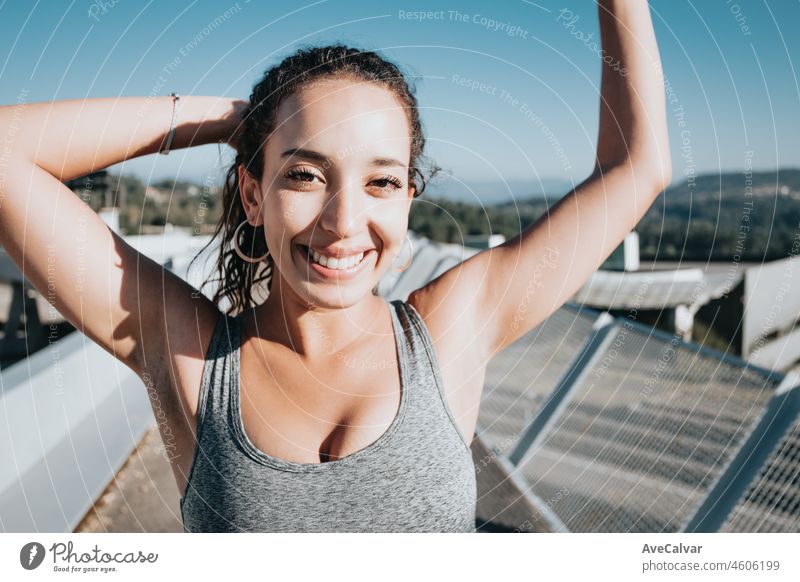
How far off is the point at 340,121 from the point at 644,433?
108 cm

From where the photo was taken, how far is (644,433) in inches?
61.1

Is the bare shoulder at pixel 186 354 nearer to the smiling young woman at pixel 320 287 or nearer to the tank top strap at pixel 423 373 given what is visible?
the smiling young woman at pixel 320 287

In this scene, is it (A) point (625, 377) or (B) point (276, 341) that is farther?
(A) point (625, 377)

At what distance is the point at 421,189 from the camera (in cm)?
102

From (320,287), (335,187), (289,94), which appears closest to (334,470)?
(320,287)

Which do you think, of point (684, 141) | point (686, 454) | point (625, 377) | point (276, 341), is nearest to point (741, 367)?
point (686, 454)

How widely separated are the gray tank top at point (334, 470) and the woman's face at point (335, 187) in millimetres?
109

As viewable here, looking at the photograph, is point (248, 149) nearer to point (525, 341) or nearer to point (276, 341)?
point (276, 341)

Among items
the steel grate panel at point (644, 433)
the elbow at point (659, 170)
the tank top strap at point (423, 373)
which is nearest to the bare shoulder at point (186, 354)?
the tank top strap at point (423, 373)

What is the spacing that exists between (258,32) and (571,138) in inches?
22.1

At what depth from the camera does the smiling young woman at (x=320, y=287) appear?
2.65 ft

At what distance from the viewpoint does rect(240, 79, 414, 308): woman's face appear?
81 centimetres

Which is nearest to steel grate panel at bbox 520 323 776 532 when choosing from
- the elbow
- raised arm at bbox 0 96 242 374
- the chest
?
the elbow

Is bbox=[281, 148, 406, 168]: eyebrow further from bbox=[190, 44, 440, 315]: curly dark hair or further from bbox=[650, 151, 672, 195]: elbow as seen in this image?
bbox=[650, 151, 672, 195]: elbow
